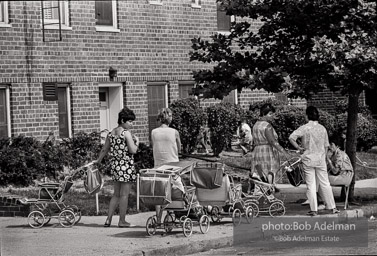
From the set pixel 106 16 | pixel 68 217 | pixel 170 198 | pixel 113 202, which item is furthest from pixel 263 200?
pixel 106 16

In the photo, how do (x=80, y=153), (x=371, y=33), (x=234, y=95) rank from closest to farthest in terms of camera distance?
1. (x=371, y=33)
2. (x=80, y=153)
3. (x=234, y=95)

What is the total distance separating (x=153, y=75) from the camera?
26.2 m

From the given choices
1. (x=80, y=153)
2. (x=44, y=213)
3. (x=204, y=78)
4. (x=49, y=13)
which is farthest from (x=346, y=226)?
(x=49, y=13)

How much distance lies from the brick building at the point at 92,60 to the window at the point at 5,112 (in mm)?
24

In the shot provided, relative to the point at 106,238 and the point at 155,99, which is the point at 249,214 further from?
the point at 155,99

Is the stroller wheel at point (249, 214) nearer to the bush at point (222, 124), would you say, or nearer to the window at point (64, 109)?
the window at point (64, 109)

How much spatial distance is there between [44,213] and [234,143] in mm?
11673

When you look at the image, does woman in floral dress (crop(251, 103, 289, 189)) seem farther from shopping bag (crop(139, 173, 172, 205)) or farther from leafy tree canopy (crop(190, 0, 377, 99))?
shopping bag (crop(139, 173, 172, 205))

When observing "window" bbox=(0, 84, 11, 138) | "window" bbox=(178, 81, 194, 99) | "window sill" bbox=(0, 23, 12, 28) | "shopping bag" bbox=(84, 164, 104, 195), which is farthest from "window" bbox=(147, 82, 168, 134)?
"shopping bag" bbox=(84, 164, 104, 195)

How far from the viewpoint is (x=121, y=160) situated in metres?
14.8

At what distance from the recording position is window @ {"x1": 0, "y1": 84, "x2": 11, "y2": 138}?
74.2ft

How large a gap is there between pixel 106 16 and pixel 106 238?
12.3 m

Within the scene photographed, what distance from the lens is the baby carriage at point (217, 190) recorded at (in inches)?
543

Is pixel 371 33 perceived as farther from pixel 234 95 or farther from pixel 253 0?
pixel 234 95
